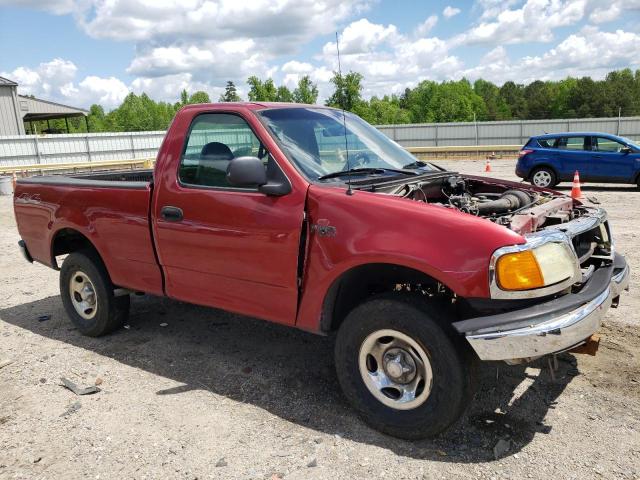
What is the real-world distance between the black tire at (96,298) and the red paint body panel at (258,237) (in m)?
0.22

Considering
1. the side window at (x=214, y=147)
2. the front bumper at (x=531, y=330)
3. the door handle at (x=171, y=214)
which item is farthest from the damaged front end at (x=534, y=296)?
the door handle at (x=171, y=214)

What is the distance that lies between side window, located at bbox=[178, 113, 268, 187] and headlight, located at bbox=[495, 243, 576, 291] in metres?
1.92

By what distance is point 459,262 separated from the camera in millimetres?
2947

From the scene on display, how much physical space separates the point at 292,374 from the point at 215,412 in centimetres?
75

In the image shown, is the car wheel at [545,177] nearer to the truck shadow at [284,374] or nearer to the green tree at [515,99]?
the truck shadow at [284,374]

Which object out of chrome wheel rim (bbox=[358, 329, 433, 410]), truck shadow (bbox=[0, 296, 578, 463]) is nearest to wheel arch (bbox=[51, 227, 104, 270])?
truck shadow (bbox=[0, 296, 578, 463])

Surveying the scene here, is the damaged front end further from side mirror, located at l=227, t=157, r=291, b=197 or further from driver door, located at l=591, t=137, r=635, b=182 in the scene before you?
driver door, located at l=591, t=137, r=635, b=182

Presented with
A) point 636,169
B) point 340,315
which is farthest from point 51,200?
point 636,169

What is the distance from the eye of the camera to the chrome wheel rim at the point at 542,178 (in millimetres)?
15562

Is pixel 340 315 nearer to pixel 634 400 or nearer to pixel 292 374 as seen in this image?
pixel 292 374

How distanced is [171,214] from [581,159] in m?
13.8

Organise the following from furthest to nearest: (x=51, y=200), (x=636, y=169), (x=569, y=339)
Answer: (x=636, y=169), (x=51, y=200), (x=569, y=339)

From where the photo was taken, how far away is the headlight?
289cm

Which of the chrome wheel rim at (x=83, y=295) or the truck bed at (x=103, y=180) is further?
the chrome wheel rim at (x=83, y=295)
